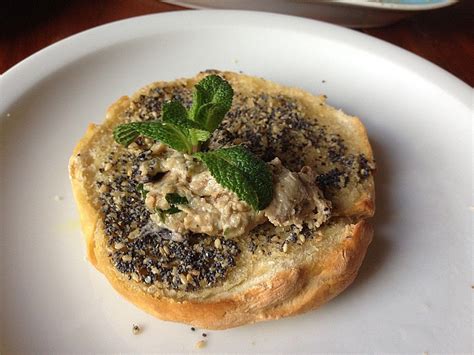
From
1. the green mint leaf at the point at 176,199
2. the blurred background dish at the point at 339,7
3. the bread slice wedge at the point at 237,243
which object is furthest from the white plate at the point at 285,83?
the green mint leaf at the point at 176,199

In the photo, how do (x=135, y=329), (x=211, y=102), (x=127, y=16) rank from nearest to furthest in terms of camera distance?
1. (x=135, y=329)
2. (x=211, y=102)
3. (x=127, y=16)

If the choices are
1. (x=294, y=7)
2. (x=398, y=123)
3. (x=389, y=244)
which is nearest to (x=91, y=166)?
(x=389, y=244)

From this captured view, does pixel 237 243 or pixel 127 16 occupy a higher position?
pixel 127 16

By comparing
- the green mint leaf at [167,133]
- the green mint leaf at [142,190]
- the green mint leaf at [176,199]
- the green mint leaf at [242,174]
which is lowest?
the green mint leaf at [142,190]

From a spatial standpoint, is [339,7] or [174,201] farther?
[339,7]

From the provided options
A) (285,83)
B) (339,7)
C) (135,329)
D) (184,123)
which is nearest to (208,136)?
(184,123)

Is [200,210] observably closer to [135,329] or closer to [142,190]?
[142,190]

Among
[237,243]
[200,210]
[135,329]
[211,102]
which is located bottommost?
[135,329]

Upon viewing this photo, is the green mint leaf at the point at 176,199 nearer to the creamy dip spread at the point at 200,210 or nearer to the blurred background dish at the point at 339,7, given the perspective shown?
the creamy dip spread at the point at 200,210
